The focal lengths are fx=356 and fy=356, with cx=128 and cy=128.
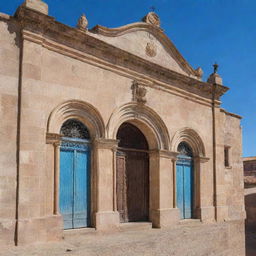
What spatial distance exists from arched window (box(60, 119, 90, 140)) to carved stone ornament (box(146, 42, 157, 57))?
11.2 feet

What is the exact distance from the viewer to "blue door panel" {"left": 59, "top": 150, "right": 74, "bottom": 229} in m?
8.21

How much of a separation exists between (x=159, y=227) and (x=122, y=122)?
317 cm

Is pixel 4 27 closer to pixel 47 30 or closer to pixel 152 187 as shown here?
pixel 47 30

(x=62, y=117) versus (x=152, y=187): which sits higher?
(x=62, y=117)

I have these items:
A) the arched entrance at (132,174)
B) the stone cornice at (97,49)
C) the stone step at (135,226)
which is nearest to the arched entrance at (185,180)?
the arched entrance at (132,174)

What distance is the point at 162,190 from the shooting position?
10.3 m

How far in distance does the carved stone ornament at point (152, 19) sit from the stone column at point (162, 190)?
4046 millimetres

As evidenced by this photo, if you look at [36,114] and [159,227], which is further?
[159,227]

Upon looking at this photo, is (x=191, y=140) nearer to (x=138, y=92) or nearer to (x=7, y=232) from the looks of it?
(x=138, y=92)

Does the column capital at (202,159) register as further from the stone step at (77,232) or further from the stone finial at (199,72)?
the stone step at (77,232)

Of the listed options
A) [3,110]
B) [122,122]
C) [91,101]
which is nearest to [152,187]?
Result: [122,122]

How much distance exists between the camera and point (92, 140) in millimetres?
8898

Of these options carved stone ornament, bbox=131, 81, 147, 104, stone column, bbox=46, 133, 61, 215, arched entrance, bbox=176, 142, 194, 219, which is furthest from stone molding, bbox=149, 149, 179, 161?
stone column, bbox=46, 133, 61, 215

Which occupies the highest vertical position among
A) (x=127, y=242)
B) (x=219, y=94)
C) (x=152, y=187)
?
(x=219, y=94)
